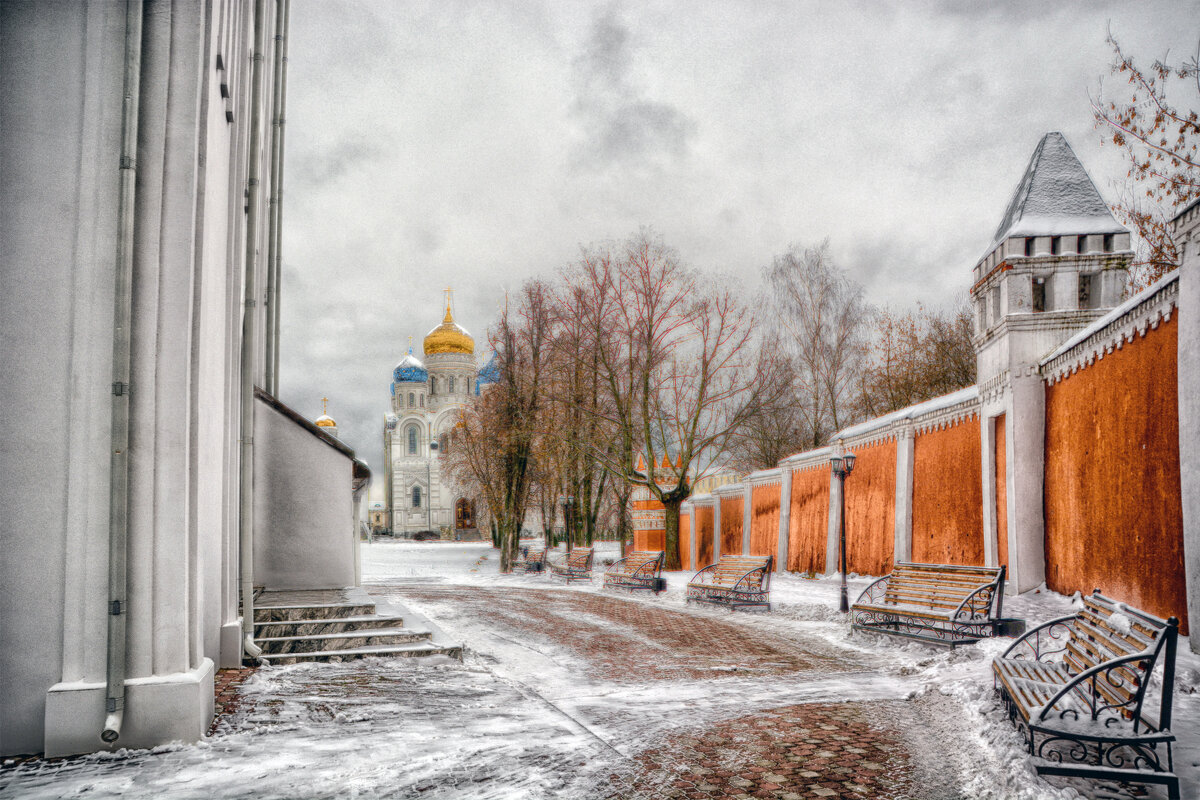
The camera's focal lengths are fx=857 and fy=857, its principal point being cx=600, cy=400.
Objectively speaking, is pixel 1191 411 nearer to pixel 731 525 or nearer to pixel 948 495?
pixel 948 495

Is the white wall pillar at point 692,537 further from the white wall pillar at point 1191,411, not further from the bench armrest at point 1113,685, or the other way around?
the bench armrest at point 1113,685

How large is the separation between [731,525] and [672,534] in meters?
3.31

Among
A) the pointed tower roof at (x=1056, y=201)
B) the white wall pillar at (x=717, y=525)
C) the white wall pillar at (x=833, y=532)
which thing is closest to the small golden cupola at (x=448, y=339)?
the white wall pillar at (x=717, y=525)

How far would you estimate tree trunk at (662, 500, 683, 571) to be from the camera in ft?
75.5

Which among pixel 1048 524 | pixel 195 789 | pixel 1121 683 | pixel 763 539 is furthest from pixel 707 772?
pixel 763 539

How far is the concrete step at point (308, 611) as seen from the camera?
9.22m

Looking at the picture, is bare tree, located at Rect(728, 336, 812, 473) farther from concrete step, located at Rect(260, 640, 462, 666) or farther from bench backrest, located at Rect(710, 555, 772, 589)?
concrete step, located at Rect(260, 640, 462, 666)

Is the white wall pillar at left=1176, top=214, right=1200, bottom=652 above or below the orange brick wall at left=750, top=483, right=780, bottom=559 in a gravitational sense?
above

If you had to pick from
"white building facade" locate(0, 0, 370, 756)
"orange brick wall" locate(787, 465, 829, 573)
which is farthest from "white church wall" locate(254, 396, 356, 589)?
"orange brick wall" locate(787, 465, 829, 573)

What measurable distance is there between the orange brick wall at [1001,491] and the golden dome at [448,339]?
62.0m

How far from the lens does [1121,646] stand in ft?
15.4

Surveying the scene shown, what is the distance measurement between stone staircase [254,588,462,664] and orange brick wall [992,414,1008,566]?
7.62m

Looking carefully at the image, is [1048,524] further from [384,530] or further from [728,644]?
[384,530]

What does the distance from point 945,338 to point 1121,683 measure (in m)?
30.6
